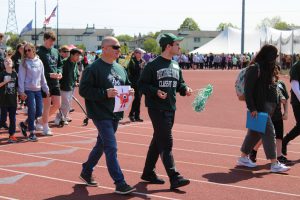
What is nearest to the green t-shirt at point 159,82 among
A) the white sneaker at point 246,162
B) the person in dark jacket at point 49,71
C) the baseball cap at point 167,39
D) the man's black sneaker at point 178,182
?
the baseball cap at point 167,39

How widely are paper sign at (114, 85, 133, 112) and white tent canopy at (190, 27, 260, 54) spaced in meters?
51.1

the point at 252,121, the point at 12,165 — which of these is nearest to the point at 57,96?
the point at 12,165

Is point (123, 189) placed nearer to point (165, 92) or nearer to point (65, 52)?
point (165, 92)

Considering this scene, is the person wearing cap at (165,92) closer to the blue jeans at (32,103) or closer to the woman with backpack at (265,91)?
the woman with backpack at (265,91)

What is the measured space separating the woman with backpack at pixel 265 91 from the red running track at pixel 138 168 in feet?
1.32

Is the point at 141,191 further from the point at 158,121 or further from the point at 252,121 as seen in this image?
the point at 252,121

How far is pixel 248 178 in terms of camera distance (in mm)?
7398

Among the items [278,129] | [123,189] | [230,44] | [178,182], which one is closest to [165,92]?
[178,182]

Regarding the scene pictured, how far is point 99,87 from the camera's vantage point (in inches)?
246

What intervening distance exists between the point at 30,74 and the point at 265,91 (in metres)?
4.55

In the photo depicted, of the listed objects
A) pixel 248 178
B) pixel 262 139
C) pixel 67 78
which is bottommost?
pixel 248 178

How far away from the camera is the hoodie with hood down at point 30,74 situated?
977 centimetres

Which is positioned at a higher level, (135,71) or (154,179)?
(135,71)

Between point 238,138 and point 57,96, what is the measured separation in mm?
4012
